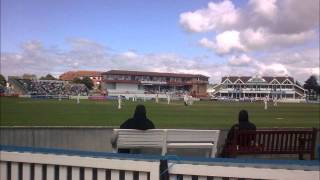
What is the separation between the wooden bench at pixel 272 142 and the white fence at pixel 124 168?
225 inches

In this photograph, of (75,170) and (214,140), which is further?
(214,140)

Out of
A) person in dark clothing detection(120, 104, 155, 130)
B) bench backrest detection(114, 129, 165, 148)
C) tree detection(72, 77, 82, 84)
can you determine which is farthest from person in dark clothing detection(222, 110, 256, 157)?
tree detection(72, 77, 82, 84)

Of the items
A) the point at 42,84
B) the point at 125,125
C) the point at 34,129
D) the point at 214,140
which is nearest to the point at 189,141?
the point at 214,140

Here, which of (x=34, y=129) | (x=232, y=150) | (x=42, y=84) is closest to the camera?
(x=232, y=150)

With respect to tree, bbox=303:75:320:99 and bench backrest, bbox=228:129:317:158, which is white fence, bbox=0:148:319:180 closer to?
bench backrest, bbox=228:129:317:158

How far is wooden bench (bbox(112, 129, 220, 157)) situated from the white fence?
4753mm

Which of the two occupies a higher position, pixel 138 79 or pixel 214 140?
pixel 138 79

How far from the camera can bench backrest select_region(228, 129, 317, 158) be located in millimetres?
9562

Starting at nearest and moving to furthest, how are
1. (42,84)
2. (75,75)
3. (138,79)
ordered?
(138,79)
(75,75)
(42,84)

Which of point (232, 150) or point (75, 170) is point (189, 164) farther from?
point (232, 150)

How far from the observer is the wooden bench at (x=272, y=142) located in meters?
9.55

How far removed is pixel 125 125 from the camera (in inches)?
373

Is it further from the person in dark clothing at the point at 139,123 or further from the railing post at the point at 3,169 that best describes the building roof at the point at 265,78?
the railing post at the point at 3,169

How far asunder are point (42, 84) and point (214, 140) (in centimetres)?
3801
